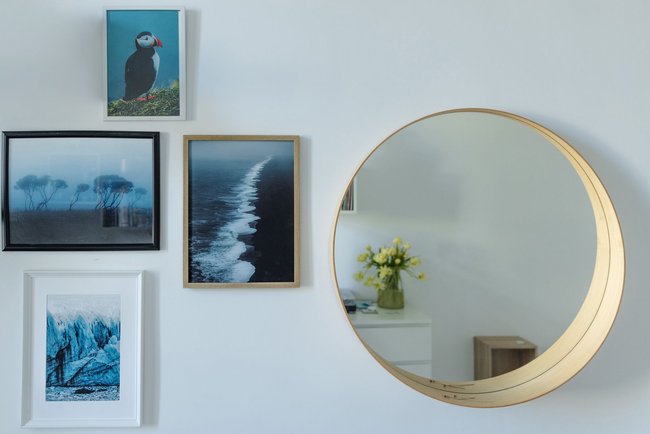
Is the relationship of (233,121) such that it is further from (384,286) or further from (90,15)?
(384,286)

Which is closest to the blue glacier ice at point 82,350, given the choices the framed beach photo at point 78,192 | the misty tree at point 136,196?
the framed beach photo at point 78,192

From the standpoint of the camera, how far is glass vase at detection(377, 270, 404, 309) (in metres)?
1.21

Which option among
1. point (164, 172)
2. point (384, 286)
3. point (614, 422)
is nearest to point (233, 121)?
point (164, 172)

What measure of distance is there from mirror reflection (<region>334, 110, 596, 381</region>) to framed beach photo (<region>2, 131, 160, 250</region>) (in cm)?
49

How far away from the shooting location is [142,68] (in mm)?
1230

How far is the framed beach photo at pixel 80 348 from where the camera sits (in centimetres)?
121

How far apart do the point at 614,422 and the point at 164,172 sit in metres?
1.30

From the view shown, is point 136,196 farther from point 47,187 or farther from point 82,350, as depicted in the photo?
point 82,350

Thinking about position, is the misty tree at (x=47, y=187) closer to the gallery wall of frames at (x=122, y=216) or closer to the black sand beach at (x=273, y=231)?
the gallery wall of frames at (x=122, y=216)

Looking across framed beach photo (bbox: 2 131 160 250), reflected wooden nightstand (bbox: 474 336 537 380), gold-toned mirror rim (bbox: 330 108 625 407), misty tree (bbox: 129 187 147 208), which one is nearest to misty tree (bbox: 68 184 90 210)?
framed beach photo (bbox: 2 131 160 250)

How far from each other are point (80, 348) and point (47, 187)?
41cm

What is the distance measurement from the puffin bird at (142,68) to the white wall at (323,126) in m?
0.08

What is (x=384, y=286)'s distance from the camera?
1205 mm

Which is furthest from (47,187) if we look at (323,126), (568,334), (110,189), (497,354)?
(568,334)
